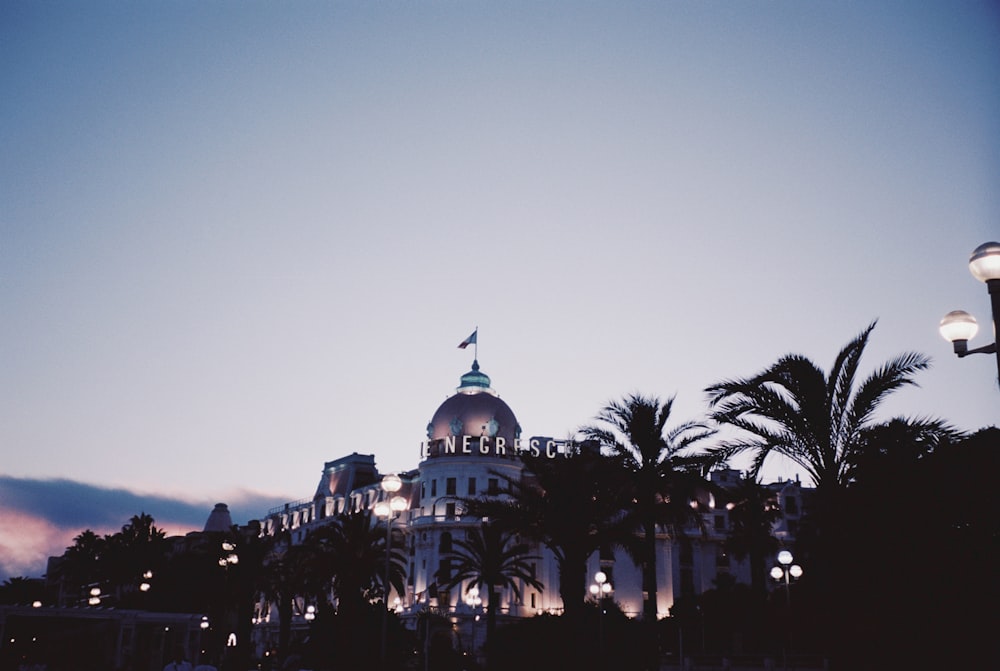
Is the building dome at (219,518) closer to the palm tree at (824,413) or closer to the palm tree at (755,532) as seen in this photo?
the palm tree at (755,532)

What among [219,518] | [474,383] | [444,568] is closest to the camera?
[444,568]

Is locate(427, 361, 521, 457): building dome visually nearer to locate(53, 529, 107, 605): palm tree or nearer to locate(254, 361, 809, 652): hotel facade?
locate(254, 361, 809, 652): hotel facade

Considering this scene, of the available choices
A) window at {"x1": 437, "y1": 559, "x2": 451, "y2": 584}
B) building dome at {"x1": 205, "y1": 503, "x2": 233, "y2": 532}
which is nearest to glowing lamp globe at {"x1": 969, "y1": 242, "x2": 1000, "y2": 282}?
window at {"x1": 437, "y1": 559, "x2": 451, "y2": 584}

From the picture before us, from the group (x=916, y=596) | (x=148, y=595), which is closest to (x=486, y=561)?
(x=916, y=596)

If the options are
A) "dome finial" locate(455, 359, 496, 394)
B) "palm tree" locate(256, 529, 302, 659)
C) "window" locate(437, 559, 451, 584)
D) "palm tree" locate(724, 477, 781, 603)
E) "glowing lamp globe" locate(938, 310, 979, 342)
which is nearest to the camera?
"glowing lamp globe" locate(938, 310, 979, 342)

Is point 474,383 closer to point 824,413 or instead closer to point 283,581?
point 283,581

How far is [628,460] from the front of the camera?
29.8m

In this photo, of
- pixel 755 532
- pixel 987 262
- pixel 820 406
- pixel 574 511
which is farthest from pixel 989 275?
pixel 755 532

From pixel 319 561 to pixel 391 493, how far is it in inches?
988

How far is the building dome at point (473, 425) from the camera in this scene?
77000 mm

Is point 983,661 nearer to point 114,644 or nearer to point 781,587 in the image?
point 114,644

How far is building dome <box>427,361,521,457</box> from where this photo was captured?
253 feet

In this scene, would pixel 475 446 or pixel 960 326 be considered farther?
pixel 475 446

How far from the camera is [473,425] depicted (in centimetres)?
7888
